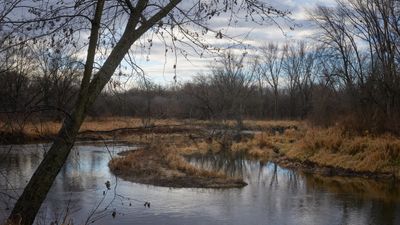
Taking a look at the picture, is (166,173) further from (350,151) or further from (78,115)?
(78,115)

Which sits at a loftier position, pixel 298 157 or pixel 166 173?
pixel 298 157

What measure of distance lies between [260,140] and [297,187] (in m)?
16.4

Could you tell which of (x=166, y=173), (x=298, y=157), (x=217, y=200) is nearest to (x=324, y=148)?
(x=298, y=157)

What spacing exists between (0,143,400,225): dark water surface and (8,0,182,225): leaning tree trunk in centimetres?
421

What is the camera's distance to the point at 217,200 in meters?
16.7

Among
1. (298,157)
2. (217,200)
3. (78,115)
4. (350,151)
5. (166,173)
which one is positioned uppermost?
(78,115)

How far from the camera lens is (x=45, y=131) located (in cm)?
681

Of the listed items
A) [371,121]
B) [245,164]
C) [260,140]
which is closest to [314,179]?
[245,164]

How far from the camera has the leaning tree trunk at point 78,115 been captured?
6.00m

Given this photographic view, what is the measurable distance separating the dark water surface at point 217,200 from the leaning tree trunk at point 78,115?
421 cm

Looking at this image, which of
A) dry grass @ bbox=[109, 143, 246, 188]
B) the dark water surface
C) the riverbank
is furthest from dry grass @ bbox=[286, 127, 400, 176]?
dry grass @ bbox=[109, 143, 246, 188]

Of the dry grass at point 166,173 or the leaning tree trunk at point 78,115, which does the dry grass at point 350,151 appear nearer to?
the dry grass at point 166,173

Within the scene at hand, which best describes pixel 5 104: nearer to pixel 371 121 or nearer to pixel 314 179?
pixel 314 179

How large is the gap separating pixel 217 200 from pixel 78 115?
1114 centimetres
